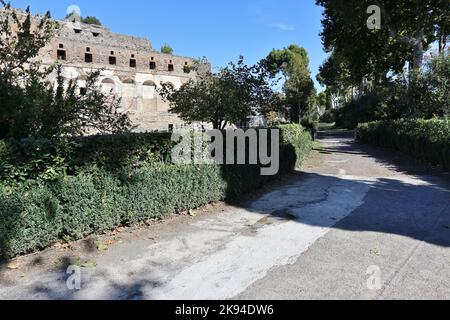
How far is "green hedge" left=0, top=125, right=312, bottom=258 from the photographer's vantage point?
493cm

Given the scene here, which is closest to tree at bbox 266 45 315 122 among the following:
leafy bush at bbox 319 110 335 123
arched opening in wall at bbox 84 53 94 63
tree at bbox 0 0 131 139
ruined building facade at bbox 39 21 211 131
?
ruined building facade at bbox 39 21 211 131

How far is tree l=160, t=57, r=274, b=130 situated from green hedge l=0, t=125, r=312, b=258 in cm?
545

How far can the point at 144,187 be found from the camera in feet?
20.9

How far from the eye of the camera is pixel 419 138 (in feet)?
49.2

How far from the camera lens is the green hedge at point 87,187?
4930 mm

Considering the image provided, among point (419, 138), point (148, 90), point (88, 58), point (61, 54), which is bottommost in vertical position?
point (419, 138)

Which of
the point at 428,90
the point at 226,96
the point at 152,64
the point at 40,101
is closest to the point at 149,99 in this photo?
the point at 152,64

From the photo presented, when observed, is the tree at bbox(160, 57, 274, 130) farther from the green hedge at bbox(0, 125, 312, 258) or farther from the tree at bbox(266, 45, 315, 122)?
the tree at bbox(266, 45, 315, 122)

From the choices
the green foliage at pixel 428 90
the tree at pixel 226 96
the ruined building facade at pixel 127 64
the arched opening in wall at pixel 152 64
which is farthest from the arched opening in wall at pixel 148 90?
the tree at pixel 226 96

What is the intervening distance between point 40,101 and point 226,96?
271 inches

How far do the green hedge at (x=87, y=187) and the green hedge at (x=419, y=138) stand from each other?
868 centimetres

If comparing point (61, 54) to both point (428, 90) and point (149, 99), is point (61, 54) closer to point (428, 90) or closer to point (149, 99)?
point (149, 99)

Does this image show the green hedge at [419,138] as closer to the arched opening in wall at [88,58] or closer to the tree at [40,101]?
the tree at [40,101]

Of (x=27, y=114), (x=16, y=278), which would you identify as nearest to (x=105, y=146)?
(x=27, y=114)
